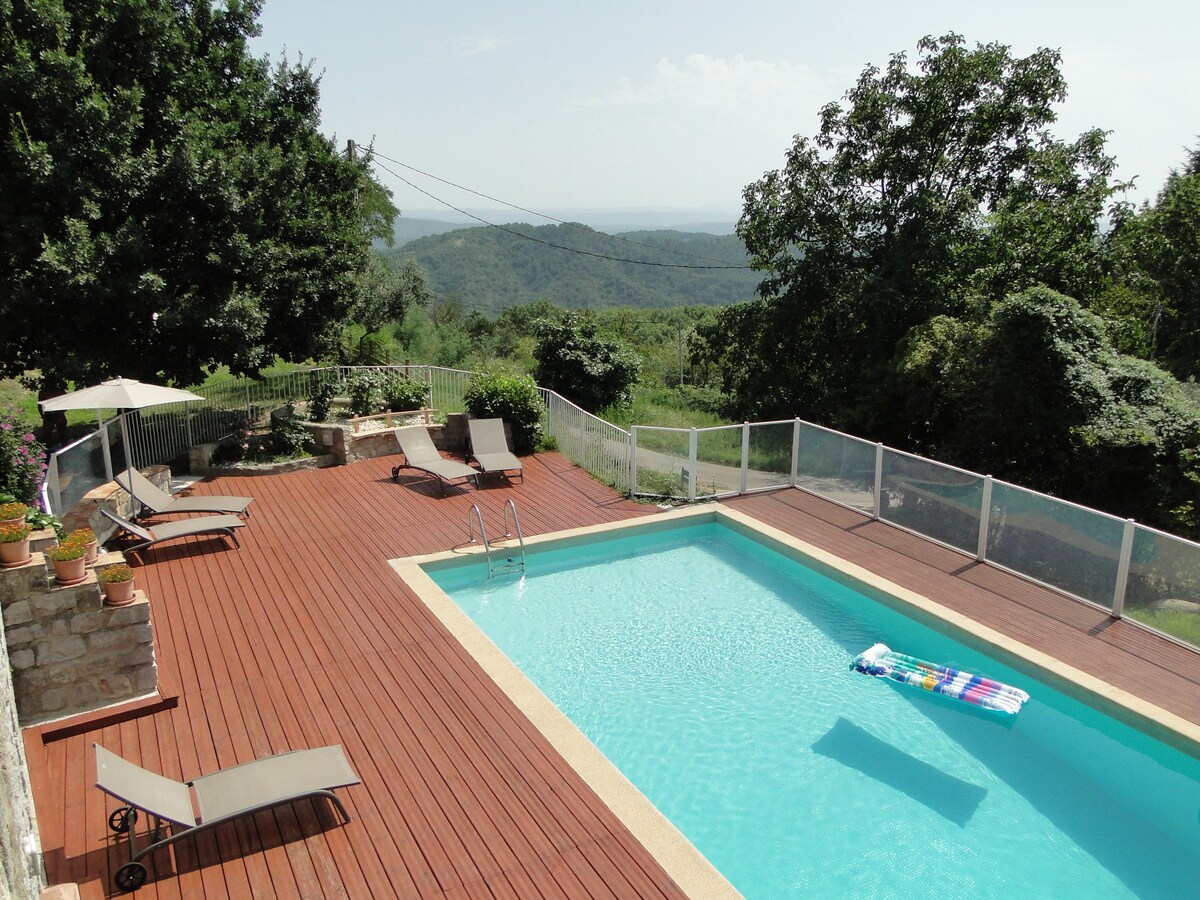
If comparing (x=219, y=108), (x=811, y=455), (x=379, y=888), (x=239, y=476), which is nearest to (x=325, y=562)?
(x=239, y=476)

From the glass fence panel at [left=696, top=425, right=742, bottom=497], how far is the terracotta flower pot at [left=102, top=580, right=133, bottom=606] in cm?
783

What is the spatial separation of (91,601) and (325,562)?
3.51 m

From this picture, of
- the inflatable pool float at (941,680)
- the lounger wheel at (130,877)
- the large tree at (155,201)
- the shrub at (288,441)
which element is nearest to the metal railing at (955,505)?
the inflatable pool float at (941,680)

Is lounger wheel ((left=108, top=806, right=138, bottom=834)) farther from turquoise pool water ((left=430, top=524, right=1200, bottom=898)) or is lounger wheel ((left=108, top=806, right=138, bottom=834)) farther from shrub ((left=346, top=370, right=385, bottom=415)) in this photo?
shrub ((left=346, top=370, right=385, bottom=415))

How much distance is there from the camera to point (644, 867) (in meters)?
4.87

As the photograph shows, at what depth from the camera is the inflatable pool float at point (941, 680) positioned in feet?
22.8

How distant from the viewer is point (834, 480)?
39.4 ft

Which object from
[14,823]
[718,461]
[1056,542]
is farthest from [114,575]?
[1056,542]

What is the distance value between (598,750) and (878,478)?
22.0ft

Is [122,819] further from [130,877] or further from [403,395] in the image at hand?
[403,395]

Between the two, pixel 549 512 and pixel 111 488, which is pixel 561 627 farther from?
pixel 111 488

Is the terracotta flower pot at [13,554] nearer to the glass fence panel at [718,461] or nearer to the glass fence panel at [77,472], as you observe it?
the glass fence panel at [77,472]

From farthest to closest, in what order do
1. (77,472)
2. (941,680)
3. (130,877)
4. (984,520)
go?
1. (984,520)
2. (77,472)
3. (941,680)
4. (130,877)

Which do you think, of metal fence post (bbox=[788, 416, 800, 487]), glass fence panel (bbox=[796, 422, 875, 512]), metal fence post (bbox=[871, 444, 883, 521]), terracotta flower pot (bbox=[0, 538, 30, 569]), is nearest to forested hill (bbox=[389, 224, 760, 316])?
metal fence post (bbox=[788, 416, 800, 487])
